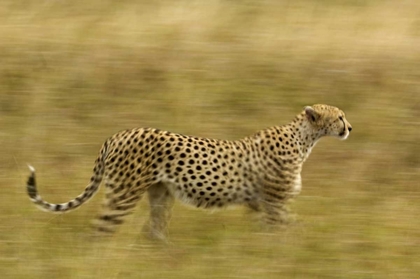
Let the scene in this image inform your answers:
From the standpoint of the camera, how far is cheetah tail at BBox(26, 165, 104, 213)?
19.9 feet

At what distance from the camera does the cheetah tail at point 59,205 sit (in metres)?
6.07

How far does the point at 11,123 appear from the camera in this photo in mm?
8242

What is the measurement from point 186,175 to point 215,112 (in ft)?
7.69

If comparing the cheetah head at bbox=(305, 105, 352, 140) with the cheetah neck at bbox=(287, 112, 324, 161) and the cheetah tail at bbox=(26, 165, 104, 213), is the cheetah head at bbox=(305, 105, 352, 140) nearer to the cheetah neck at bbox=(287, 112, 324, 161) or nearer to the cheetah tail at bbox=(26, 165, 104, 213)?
the cheetah neck at bbox=(287, 112, 324, 161)

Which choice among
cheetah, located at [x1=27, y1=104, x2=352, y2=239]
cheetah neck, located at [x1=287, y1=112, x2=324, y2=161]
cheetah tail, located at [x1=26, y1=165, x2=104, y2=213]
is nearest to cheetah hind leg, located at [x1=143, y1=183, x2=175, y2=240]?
cheetah, located at [x1=27, y1=104, x2=352, y2=239]

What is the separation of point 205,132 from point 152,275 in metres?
2.88

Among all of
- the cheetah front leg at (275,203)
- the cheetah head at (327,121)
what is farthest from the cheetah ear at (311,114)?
the cheetah front leg at (275,203)

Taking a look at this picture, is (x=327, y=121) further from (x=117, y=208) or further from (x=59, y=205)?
(x=59, y=205)

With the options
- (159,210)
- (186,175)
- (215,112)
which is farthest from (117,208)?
(215,112)

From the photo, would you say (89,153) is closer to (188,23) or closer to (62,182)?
(62,182)

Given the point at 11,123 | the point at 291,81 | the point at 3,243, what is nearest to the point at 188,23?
the point at 291,81

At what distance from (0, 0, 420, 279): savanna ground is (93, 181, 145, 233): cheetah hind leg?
0.10 metres

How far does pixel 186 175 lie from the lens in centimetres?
610

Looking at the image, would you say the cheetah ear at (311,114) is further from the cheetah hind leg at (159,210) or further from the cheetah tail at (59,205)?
the cheetah tail at (59,205)
